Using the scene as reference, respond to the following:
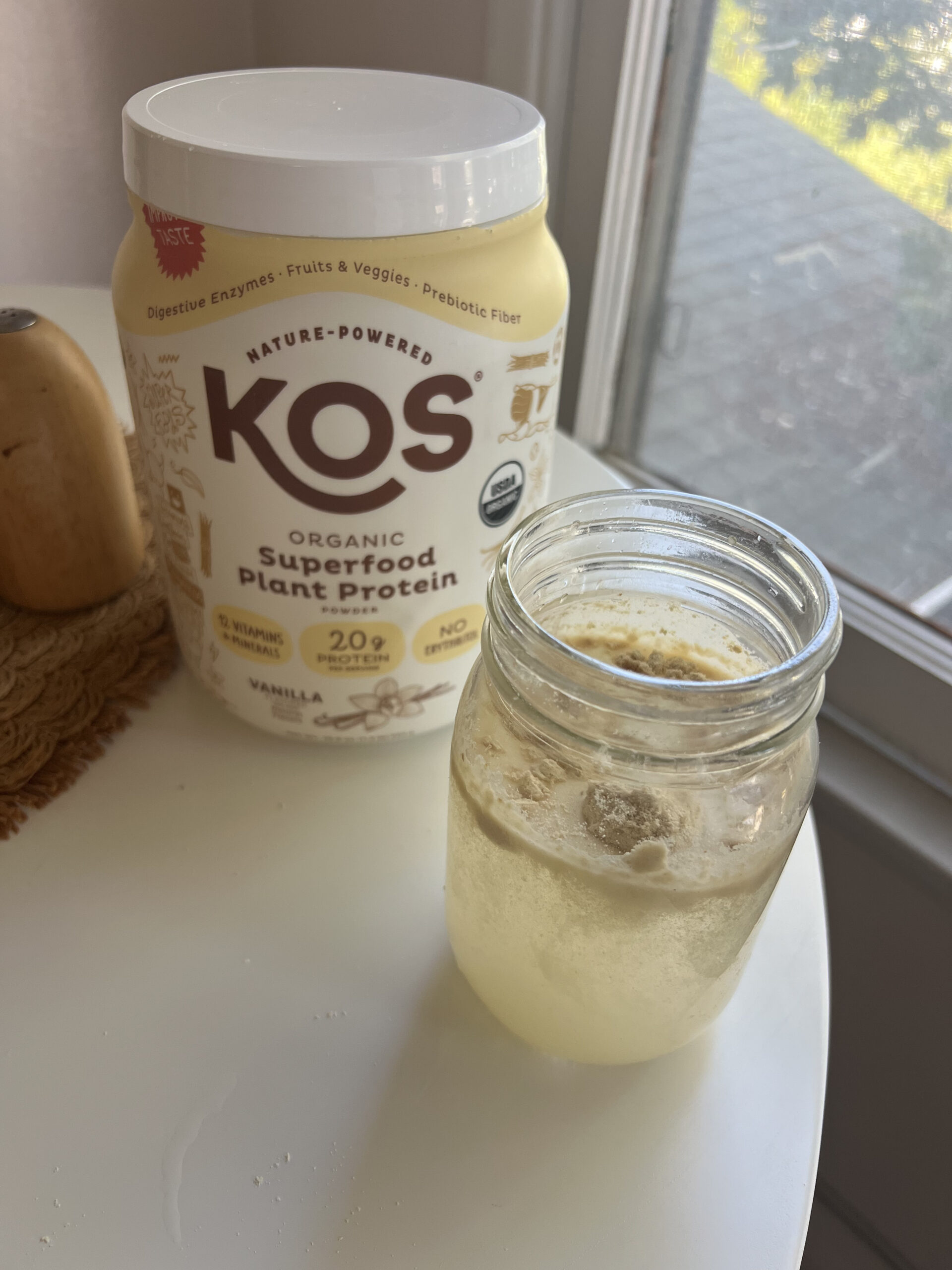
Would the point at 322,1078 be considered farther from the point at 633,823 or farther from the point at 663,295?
the point at 663,295

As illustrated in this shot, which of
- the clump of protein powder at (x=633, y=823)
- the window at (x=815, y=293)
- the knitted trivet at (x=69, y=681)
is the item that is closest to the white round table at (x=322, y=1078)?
the knitted trivet at (x=69, y=681)

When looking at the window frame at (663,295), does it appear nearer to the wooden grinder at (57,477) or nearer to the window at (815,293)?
the window at (815,293)

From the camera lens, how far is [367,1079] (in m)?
0.37

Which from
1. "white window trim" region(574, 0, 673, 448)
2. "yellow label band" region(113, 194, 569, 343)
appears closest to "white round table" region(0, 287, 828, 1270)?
"yellow label band" region(113, 194, 569, 343)

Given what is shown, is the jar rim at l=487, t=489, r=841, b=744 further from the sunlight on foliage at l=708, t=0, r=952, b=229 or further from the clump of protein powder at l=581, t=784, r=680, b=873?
the sunlight on foliage at l=708, t=0, r=952, b=229

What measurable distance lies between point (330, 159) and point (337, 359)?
7 centimetres

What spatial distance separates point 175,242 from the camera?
37 cm

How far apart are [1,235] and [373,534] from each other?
0.75m

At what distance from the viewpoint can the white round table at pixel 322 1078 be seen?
0.33 m

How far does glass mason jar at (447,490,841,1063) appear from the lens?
30 centimetres

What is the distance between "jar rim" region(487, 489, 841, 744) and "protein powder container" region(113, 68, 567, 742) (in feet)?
0.20

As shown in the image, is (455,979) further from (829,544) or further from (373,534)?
(829,544)

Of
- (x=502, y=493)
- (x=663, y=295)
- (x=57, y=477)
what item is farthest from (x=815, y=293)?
(x=57, y=477)

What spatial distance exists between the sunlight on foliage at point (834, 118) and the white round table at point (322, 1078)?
1.54 ft
